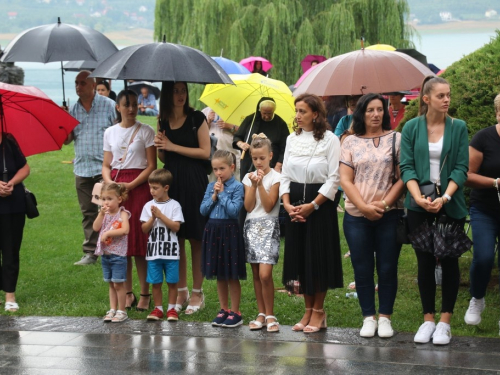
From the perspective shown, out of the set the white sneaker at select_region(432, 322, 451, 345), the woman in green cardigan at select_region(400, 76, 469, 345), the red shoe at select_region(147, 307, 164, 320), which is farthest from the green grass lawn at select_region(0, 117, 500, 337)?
the woman in green cardigan at select_region(400, 76, 469, 345)

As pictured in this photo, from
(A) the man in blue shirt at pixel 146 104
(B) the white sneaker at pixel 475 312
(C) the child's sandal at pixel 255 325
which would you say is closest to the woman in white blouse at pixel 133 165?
(C) the child's sandal at pixel 255 325

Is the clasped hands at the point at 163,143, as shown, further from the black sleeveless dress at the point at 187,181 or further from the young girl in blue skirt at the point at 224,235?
the young girl in blue skirt at the point at 224,235

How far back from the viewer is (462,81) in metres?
8.66

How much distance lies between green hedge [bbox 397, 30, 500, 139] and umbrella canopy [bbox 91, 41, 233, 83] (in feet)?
7.34

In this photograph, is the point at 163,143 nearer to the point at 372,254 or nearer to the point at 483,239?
the point at 372,254

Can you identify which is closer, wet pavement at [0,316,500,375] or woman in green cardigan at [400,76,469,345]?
wet pavement at [0,316,500,375]

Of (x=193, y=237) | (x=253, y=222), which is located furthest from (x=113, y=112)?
(x=253, y=222)

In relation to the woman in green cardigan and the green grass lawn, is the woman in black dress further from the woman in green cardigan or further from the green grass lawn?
the woman in green cardigan

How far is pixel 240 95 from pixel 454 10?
3187cm

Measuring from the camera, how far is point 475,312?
771cm

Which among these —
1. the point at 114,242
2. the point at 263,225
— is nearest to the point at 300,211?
the point at 263,225

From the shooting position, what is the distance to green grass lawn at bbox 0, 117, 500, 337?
27.0 feet

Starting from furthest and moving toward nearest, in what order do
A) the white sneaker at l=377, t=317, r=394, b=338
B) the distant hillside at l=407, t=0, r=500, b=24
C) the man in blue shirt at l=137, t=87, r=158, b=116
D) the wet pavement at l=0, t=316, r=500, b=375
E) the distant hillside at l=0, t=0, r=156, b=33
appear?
the distant hillside at l=0, t=0, r=156, b=33 → the distant hillside at l=407, t=0, r=500, b=24 → the man in blue shirt at l=137, t=87, r=158, b=116 → the white sneaker at l=377, t=317, r=394, b=338 → the wet pavement at l=0, t=316, r=500, b=375

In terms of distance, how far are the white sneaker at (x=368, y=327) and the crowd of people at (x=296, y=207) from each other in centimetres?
1
